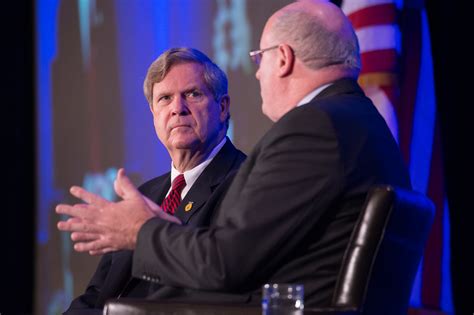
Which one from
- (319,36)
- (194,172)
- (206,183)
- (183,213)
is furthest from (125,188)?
(194,172)

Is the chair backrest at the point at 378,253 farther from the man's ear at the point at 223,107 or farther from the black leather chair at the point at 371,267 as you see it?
the man's ear at the point at 223,107

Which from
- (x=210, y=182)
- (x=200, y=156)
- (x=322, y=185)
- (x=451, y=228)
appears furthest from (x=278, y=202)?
(x=451, y=228)

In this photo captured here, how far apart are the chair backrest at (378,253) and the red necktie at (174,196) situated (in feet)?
4.24

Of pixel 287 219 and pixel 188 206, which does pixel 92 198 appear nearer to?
pixel 287 219

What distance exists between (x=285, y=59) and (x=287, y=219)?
54 cm

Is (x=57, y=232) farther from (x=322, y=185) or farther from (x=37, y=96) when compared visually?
(x=322, y=185)

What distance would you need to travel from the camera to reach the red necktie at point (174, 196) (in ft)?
10.3

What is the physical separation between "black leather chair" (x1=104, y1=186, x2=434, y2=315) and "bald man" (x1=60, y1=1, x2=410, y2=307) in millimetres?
79

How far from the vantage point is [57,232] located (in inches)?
207

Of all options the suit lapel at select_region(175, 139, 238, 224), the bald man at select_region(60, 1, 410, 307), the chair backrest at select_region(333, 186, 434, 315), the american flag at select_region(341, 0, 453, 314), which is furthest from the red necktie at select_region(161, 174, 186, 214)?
the chair backrest at select_region(333, 186, 434, 315)

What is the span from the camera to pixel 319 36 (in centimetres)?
222

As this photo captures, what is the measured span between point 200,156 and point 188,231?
1303mm
